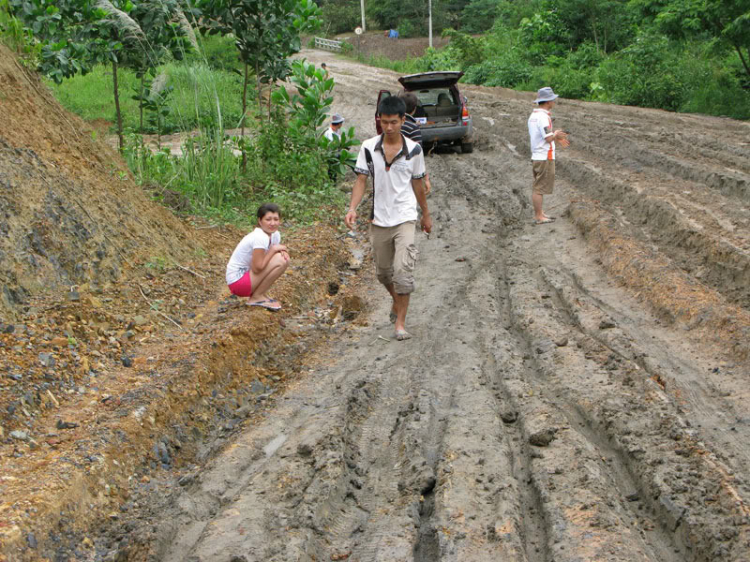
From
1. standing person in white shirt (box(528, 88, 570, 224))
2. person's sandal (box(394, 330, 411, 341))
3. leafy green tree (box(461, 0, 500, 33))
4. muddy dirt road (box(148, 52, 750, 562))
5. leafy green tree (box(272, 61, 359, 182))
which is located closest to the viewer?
muddy dirt road (box(148, 52, 750, 562))

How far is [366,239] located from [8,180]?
5.53 m

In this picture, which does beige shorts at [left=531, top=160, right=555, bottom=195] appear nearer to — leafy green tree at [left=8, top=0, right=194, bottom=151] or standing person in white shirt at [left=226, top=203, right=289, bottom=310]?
standing person in white shirt at [left=226, top=203, right=289, bottom=310]

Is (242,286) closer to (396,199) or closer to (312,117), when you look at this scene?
(396,199)

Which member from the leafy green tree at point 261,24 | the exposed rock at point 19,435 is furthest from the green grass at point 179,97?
the exposed rock at point 19,435

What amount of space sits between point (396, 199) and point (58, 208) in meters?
2.98

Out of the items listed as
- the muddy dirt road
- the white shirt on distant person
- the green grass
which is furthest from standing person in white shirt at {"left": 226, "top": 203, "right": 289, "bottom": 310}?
the white shirt on distant person

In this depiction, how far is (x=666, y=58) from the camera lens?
23.6 metres

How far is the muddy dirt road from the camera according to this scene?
387 cm

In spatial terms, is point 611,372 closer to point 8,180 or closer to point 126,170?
point 8,180

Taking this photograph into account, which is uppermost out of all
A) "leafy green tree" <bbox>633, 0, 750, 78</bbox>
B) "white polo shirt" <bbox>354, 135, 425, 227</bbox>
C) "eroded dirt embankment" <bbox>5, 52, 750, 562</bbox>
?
"leafy green tree" <bbox>633, 0, 750, 78</bbox>

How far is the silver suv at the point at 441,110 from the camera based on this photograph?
53.3 feet

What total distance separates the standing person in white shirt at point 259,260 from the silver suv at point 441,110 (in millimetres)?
9613

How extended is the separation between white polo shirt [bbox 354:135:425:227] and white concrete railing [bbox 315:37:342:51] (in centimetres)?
4323

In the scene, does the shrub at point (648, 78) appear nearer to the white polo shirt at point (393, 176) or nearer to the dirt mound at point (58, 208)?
the white polo shirt at point (393, 176)
